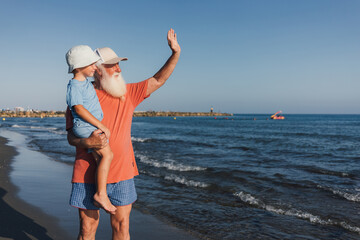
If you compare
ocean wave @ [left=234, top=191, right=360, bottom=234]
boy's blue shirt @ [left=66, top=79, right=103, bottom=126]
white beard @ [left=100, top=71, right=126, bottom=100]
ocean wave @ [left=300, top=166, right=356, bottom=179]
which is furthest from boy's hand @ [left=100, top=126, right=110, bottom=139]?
ocean wave @ [left=300, top=166, right=356, bottom=179]

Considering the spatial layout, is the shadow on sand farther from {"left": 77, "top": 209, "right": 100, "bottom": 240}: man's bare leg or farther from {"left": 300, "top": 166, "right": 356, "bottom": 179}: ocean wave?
{"left": 300, "top": 166, "right": 356, "bottom": 179}: ocean wave

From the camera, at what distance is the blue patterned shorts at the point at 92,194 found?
205 cm

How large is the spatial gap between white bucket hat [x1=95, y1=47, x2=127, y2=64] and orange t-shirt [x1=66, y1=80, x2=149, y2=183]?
0.25 metres

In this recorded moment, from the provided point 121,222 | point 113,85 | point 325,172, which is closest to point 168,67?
point 113,85

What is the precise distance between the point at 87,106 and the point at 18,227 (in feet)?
9.84

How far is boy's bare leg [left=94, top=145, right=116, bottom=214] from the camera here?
1.94 meters

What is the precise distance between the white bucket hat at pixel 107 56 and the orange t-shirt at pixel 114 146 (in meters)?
0.25

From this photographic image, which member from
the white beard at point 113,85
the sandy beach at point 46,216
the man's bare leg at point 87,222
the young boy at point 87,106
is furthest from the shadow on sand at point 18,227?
the white beard at point 113,85

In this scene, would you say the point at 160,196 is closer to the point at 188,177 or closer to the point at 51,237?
the point at 188,177

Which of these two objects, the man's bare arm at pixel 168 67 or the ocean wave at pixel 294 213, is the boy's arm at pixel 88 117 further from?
the ocean wave at pixel 294 213

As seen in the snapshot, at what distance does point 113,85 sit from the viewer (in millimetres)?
2053

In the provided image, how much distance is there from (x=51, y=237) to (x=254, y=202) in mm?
4071

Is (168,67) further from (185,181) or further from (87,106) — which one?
(185,181)

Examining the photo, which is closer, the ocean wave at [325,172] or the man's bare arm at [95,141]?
the man's bare arm at [95,141]
